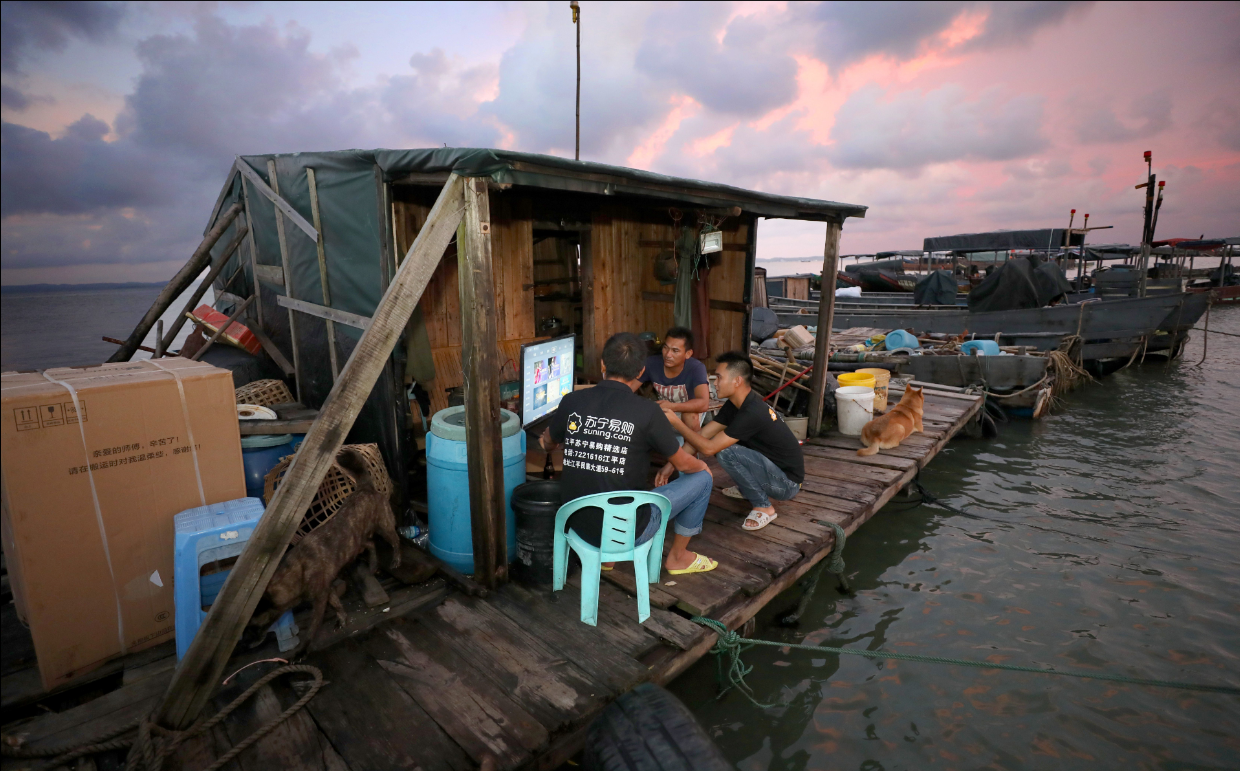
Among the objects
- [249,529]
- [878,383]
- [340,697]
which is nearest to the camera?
[340,697]

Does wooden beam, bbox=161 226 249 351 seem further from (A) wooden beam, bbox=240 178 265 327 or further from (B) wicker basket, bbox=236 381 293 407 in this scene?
(B) wicker basket, bbox=236 381 293 407

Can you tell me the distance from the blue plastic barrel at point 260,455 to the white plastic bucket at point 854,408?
6773 millimetres

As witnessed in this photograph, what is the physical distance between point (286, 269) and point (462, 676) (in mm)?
4801

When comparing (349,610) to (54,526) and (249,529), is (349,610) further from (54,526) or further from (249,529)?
(54,526)

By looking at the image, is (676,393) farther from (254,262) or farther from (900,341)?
(900,341)

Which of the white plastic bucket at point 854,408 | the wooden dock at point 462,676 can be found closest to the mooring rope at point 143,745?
the wooden dock at point 462,676

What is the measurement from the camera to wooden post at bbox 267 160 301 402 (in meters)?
5.82

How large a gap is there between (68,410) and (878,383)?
8.93 metres

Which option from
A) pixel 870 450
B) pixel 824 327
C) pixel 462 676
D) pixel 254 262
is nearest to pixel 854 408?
pixel 870 450

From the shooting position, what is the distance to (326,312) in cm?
532

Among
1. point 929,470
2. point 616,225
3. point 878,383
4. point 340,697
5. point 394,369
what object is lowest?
point 929,470

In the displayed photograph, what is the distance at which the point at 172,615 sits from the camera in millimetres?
3436

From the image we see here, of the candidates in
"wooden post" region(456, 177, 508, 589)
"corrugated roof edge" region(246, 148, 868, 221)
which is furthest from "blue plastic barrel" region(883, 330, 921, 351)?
"wooden post" region(456, 177, 508, 589)

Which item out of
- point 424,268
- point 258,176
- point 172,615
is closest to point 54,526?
point 172,615
